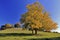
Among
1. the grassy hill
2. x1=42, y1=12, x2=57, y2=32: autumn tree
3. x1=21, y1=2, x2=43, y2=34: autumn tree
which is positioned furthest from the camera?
x1=42, y1=12, x2=57, y2=32: autumn tree

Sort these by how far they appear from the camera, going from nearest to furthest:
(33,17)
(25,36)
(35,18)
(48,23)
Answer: (25,36) < (33,17) < (35,18) < (48,23)

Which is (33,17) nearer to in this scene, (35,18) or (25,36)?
(35,18)

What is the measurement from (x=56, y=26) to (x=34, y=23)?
9415mm

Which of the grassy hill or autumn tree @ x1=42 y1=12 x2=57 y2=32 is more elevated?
autumn tree @ x1=42 y1=12 x2=57 y2=32

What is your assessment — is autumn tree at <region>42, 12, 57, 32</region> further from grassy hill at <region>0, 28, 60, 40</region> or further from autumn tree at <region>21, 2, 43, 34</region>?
grassy hill at <region>0, 28, 60, 40</region>

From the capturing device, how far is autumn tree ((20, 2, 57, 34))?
183ft

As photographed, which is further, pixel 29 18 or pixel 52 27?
pixel 52 27

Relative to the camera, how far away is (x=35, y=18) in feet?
185

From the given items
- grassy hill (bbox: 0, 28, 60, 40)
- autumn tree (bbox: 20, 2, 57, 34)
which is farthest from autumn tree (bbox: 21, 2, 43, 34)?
grassy hill (bbox: 0, 28, 60, 40)

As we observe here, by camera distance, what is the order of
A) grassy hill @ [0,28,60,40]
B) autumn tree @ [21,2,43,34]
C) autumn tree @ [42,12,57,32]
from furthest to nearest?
autumn tree @ [42,12,57,32] → autumn tree @ [21,2,43,34] → grassy hill @ [0,28,60,40]

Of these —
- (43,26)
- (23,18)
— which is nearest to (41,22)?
(43,26)

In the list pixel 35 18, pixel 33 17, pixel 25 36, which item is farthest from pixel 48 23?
pixel 25 36

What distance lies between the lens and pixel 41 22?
2279 inches

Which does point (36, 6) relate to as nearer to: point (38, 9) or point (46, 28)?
point (38, 9)
